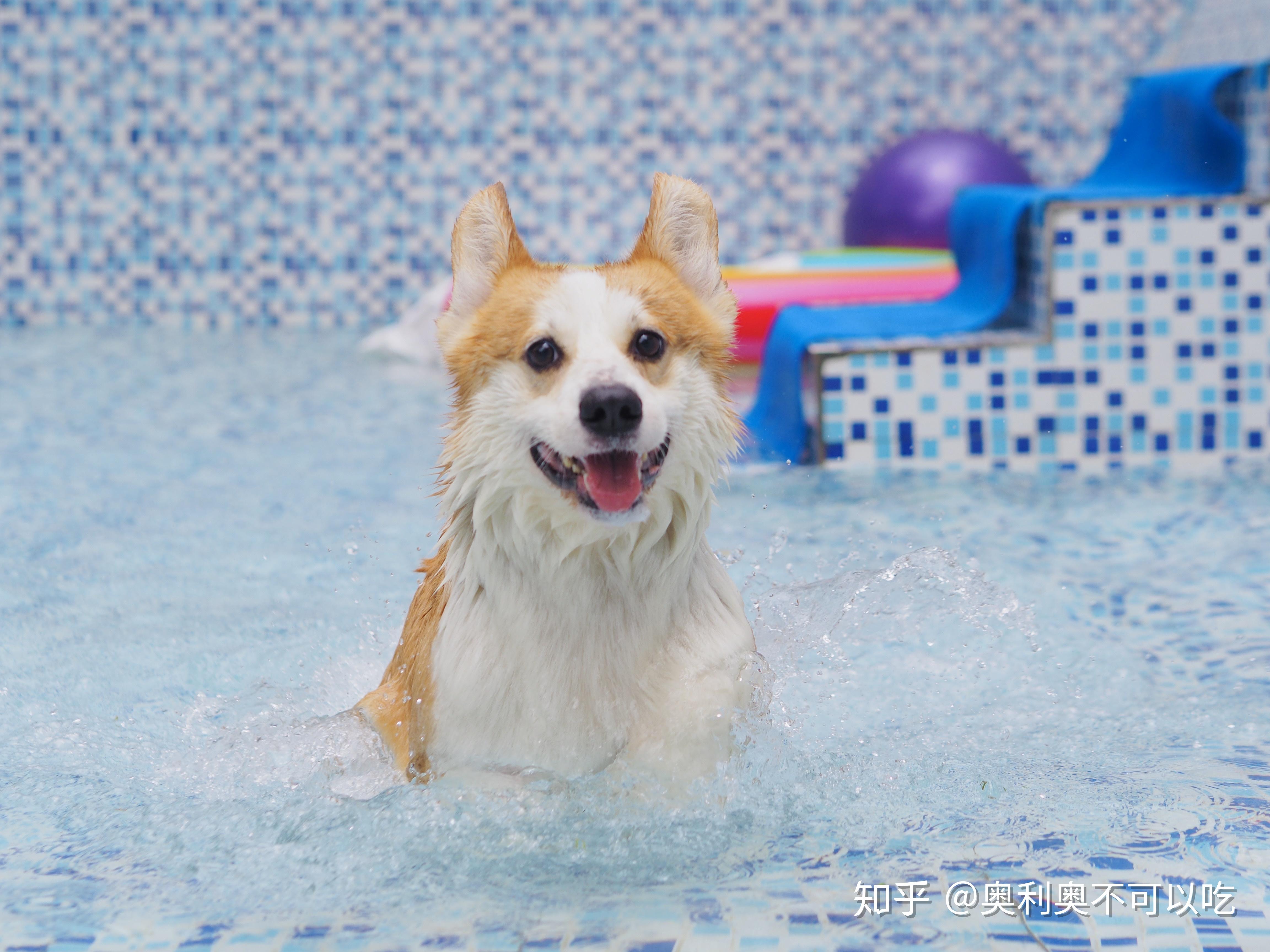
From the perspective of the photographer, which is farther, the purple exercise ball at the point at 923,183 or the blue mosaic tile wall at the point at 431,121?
the blue mosaic tile wall at the point at 431,121

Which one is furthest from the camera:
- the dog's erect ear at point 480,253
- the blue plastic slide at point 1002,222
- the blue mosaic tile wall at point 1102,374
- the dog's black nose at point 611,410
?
the blue plastic slide at point 1002,222

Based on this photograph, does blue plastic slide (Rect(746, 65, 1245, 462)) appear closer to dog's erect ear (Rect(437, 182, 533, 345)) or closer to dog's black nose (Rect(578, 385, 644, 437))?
dog's erect ear (Rect(437, 182, 533, 345))

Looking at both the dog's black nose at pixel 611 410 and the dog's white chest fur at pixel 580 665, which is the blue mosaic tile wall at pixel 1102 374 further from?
the dog's black nose at pixel 611 410

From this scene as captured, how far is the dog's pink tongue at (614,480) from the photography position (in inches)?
71.7

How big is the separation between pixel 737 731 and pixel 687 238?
2.35 feet

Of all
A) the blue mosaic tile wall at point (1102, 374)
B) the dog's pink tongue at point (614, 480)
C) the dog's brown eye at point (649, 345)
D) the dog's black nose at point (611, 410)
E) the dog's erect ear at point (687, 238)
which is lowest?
the blue mosaic tile wall at point (1102, 374)

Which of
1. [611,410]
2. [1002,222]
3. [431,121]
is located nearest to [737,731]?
[611,410]

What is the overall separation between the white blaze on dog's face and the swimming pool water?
16.3 inches

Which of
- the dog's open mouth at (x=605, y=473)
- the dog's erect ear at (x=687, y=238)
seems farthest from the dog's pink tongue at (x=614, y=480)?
the dog's erect ear at (x=687, y=238)

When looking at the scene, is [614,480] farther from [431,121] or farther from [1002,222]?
[431,121]

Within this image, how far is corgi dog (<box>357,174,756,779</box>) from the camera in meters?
1.89

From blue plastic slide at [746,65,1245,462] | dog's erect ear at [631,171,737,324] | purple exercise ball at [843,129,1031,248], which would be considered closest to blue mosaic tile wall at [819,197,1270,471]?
blue plastic slide at [746,65,1245,462]

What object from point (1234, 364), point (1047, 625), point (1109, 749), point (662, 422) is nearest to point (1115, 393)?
point (1234, 364)

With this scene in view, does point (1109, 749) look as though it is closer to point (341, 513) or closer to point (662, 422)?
point (662, 422)
